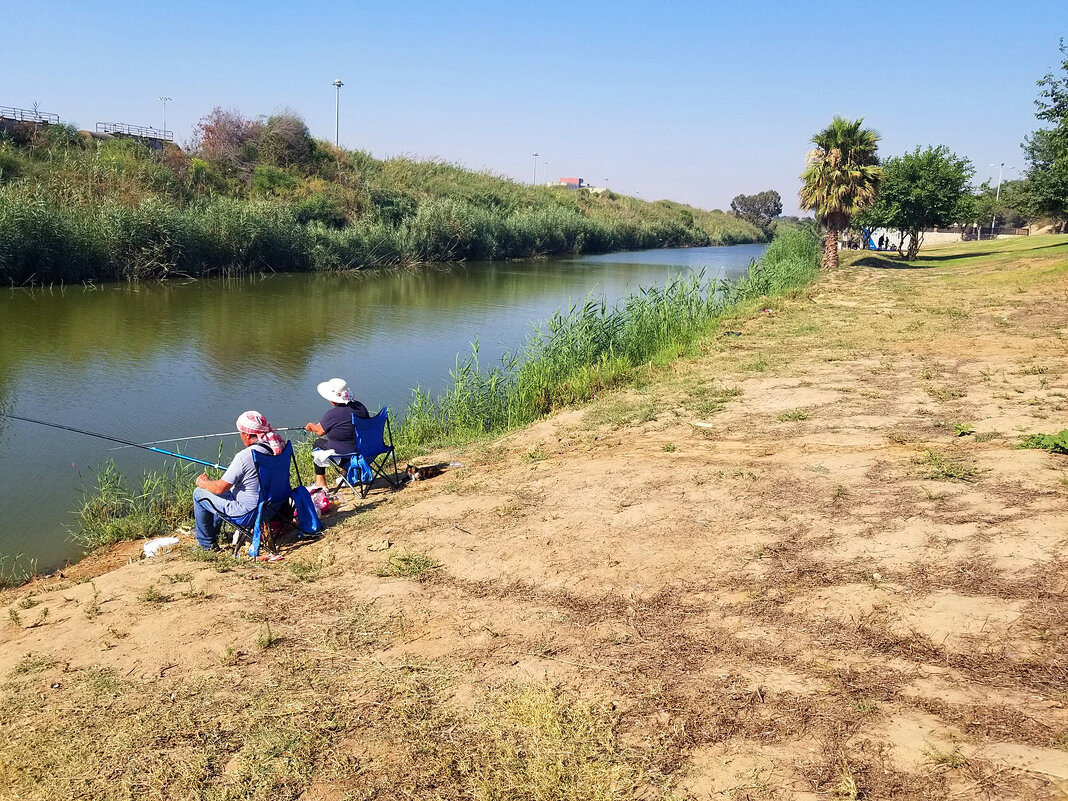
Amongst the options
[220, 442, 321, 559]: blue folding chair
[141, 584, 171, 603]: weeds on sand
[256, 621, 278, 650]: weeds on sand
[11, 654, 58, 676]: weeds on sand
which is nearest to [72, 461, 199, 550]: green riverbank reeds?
[220, 442, 321, 559]: blue folding chair

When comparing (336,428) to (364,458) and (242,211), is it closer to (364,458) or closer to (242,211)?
(364,458)

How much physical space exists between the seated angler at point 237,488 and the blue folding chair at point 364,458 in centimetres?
116

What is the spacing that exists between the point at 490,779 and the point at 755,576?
2257 millimetres

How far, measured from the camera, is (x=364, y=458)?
742 cm

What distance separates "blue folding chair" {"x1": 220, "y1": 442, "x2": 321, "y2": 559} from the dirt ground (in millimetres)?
250

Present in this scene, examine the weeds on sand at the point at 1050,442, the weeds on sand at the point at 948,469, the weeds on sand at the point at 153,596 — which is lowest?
the weeds on sand at the point at 153,596

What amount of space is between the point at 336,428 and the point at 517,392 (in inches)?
160

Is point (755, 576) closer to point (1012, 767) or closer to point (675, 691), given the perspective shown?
point (675, 691)

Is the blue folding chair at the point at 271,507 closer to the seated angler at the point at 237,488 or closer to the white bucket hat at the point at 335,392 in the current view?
the seated angler at the point at 237,488

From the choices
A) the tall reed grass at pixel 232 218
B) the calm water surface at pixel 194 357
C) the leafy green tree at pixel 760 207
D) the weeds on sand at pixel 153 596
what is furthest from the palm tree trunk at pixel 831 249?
the leafy green tree at pixel 760 207

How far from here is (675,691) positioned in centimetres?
375

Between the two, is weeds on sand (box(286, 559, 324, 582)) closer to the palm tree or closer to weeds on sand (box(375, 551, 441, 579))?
weeds on sand (box(375, 551, 441, 579))

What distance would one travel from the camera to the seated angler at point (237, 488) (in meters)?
5.98

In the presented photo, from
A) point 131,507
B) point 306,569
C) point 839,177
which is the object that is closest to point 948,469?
point 306,569
